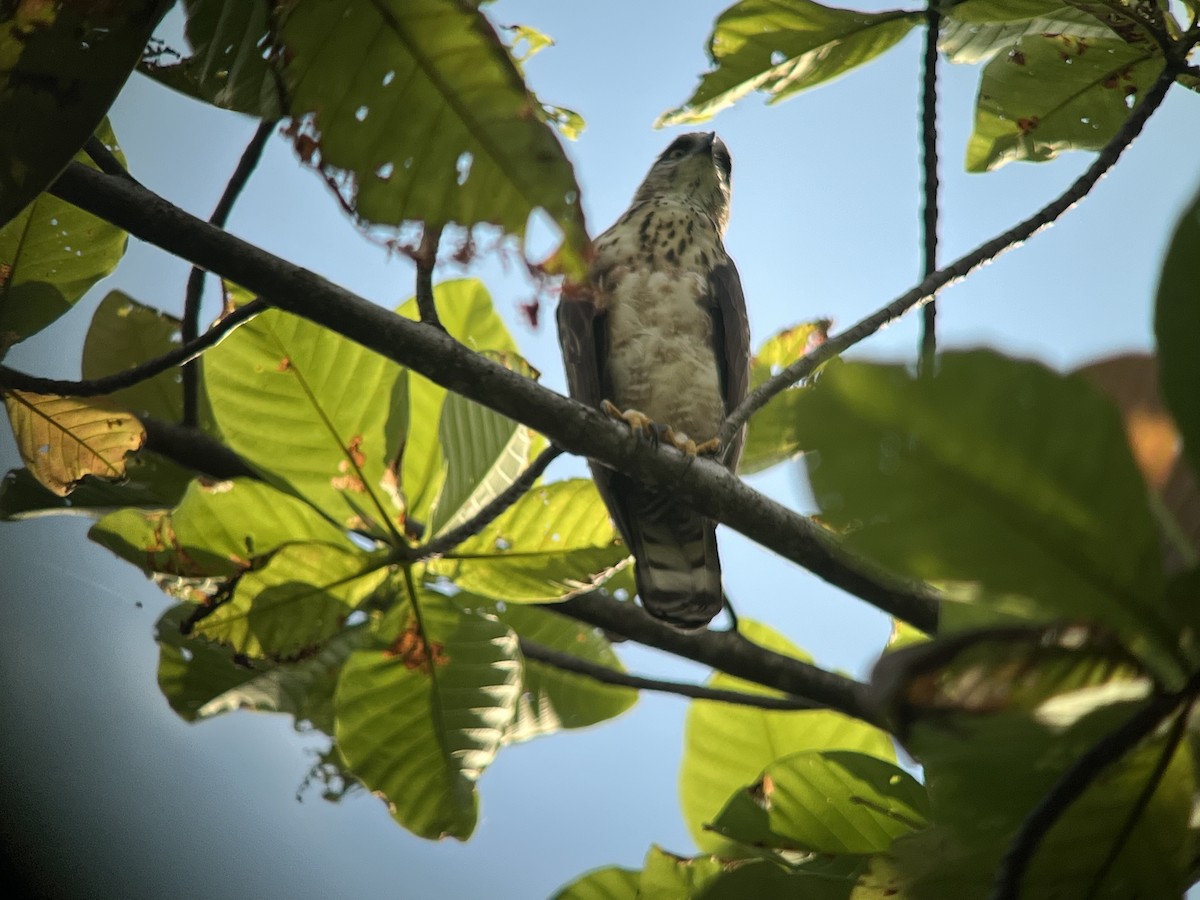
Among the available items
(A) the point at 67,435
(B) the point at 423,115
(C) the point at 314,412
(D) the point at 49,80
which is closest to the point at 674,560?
(C) the point at 314,412

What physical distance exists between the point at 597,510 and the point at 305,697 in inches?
27.4

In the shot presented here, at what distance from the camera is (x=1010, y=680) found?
80cm

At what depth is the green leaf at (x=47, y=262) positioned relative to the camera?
1.76 meters

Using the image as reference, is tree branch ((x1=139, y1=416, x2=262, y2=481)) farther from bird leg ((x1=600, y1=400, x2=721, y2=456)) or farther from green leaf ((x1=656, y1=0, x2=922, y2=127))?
green leaf ((x1=656, y1=0, x2=922, y2=127))

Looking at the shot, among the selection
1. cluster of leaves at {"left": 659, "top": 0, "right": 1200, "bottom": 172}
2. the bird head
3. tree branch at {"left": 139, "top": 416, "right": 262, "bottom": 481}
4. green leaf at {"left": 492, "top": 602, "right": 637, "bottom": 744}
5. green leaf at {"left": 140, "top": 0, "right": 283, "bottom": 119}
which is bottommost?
green leaf at {"left": 492, "top": 602, "right": 637, "bottom": 744}

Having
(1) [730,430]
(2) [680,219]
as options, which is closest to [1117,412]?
(1) [730,430]

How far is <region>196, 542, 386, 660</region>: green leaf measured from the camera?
1.79m

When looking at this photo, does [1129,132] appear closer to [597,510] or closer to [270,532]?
[597,510]

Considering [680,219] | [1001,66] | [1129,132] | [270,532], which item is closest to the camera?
[1129,132]

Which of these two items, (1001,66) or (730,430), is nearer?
(730,430)

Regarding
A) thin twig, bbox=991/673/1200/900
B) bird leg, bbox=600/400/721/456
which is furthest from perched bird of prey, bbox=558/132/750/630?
thin twig, bbox=991/673/1200/900

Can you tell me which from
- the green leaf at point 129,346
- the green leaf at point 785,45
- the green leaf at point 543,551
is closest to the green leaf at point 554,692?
the green leaf at point 543,551

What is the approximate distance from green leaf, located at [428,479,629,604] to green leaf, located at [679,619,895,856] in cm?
50

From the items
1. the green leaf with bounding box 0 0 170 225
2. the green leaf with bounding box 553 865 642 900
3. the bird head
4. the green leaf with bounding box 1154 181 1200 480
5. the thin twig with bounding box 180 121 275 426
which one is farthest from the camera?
the bird head
